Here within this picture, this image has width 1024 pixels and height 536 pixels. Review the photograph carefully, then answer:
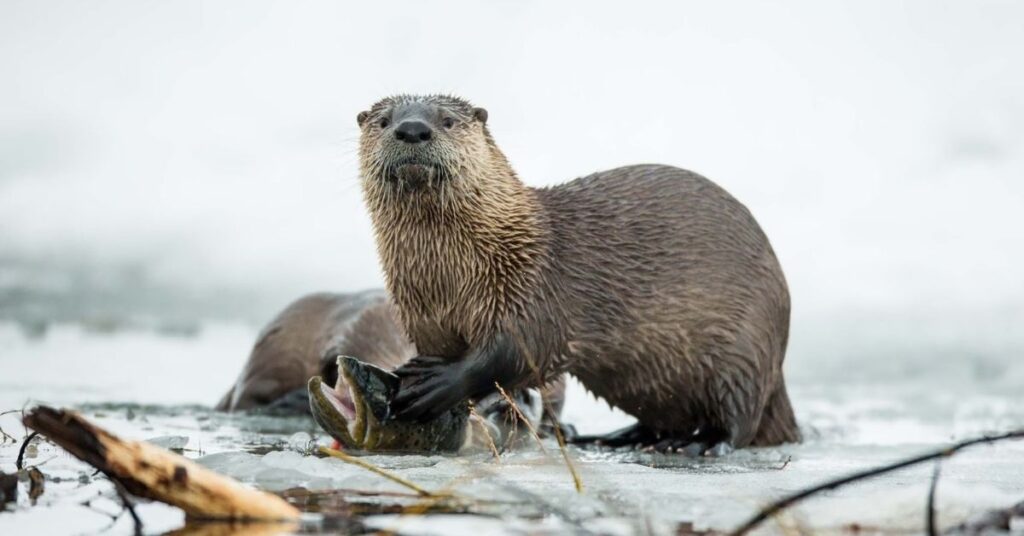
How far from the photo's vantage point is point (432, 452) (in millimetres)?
3719

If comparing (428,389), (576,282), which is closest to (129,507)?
(428,389)

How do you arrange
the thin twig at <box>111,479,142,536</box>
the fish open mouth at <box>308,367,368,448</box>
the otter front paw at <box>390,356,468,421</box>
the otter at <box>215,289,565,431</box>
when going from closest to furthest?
the thin twig at <box>111,479,142,536</box> → the fish open mouth at <box>308,367,368,448</box> → the otter front paw at <box>390,356,468,421</box> → the otter at <box>215,289,565,431</box>

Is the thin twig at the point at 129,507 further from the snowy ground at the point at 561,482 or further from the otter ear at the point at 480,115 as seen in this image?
the otter ear at the point at 480,115

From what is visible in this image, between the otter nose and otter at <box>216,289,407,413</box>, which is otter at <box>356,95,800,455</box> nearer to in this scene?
the otter nose

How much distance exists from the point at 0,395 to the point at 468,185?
3.62 m

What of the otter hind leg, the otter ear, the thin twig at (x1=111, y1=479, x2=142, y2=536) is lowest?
the thin twig at (x1=111, y1=479, x2=142, y2=536)

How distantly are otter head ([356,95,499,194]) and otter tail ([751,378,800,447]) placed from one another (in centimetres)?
146

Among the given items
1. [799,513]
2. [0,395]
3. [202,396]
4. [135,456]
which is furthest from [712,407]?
[202,396]

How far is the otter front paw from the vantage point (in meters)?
3.63

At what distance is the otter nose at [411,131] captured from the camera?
3.71 meters

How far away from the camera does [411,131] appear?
12.2 feet

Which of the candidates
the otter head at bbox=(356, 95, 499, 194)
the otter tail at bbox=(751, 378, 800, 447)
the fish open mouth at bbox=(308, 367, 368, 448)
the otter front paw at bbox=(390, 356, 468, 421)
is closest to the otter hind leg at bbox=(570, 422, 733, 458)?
the otter tail at bbox=(751, 378, 800, 447)

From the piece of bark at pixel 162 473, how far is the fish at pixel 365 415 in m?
1.35

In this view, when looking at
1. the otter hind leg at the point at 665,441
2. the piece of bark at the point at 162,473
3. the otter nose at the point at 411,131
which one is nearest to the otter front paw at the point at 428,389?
the otter nose at the point at 411,131
